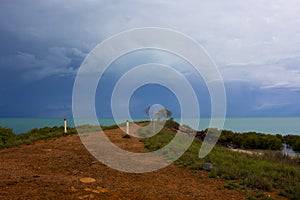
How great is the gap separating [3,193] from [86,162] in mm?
4010

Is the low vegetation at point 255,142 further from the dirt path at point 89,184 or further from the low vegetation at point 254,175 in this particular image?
the dirt path at point 89,184

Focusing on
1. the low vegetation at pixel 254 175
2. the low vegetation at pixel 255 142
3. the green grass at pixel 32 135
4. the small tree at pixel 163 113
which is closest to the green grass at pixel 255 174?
the low vegetation at pixel 254 175

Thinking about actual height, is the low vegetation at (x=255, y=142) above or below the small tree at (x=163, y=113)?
below

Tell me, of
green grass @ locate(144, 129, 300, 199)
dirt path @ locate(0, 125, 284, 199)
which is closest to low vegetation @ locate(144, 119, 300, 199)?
green grass @ locate(144, 129, 300, 199)

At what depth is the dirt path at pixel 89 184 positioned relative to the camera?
20.2ft

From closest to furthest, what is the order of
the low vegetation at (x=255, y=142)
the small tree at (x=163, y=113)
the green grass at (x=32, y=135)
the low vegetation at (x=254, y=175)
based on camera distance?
the low vegetation at (x=254, y=175) < the green grass at (x=32, y=135) < the small tree at (x=163, y=113) < the low vegetation at (x=255, y=142)

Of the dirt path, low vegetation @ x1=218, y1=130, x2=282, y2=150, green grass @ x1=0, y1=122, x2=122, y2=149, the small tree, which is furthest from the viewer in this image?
low vegetation @ x1=218, y1=130, x2=282, y2=150

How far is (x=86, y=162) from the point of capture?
9.80m

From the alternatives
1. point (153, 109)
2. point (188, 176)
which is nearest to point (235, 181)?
point (188, 176)

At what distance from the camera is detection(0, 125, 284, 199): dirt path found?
6164 millimetres

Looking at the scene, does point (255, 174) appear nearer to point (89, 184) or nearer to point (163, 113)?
point (89, 184)

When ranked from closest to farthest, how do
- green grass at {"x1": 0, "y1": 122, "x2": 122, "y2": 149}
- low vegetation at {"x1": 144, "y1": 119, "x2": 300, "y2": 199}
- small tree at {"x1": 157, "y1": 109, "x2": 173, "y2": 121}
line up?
low vegetation at {"x1": 144, "y1": 119, "x2": 300, "y2": 199}, green grass at {"x1": 0, "y1": 122, "x2": 122, "y2": 149}, small tree at {"x1": 157, "y1": 109, "x2": 173, "y2": 121}

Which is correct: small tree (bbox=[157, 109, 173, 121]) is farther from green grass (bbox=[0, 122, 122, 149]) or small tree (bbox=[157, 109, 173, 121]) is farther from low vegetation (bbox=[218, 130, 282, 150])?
low vegetation (bbox=[218, 130, 282, 150])

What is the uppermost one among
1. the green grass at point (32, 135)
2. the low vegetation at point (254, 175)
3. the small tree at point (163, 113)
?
the small tree at point (163, 113)
